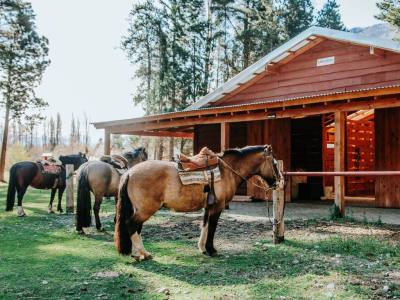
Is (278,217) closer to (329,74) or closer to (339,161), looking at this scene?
(339,161)

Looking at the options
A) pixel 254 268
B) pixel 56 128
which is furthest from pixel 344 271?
pixel 56 128

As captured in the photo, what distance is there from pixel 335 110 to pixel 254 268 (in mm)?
5353

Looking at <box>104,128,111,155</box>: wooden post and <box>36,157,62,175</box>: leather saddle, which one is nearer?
<box>36,157,62,175</box>: leather saddle

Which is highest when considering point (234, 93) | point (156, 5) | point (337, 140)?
point (156, 5)

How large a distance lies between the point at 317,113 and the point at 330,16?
82.6ft

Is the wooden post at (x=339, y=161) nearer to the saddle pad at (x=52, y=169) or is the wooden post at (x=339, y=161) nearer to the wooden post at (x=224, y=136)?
the wooden post at (x=224, y=136)

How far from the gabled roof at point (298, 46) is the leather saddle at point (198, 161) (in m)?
6.72

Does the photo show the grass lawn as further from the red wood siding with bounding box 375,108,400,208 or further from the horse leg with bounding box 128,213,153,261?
the red wood siding with bounding box 375,108,400,208

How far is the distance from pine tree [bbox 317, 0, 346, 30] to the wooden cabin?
19153 millimetres

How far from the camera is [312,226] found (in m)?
7.61

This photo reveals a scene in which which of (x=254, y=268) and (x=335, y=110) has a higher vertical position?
(x=335, y=110)

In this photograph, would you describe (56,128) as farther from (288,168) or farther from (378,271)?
(378,271)

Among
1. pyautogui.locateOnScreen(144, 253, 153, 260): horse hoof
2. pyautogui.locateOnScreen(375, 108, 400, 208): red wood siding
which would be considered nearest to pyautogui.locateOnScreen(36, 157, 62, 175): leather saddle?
pyautogui.locateOnScreen(144, 253, 153, 260): horse hoof

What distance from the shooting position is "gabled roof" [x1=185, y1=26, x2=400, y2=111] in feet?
32.8
